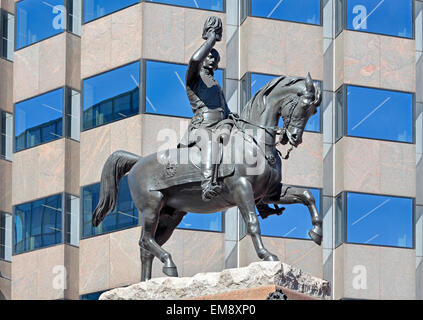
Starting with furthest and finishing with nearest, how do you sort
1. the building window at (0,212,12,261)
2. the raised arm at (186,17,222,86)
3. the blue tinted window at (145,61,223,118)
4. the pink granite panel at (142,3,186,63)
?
the building window at (0,212,12,261) → the pink granite panel at (142,3,186,63) → the blue tinted window at (145,61,223,118) → the raised arm at (186,17,222,86)

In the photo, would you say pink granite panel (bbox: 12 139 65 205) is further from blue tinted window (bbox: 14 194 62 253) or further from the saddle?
the saddle

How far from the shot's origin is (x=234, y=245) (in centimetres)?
3650

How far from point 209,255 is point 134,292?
15455mm

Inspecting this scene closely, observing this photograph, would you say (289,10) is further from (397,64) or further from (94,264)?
(94,264)

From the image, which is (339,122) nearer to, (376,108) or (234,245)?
(376,108)

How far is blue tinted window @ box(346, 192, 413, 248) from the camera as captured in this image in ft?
121

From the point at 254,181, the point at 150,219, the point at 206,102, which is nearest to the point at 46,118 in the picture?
the point at 150,219

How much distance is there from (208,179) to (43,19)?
68.0 feet

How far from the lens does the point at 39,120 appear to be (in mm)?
39656

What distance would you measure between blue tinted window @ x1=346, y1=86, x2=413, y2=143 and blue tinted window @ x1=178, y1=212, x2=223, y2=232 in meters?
4.50

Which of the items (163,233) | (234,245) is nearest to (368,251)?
(234,245)

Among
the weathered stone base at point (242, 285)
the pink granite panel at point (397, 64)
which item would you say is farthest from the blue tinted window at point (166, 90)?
the weathered stone base at point (242, 285)

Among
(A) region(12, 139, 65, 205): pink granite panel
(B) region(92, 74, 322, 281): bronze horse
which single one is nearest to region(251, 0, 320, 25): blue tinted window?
(A) region(12, 139, 65, 205): pink granite panel

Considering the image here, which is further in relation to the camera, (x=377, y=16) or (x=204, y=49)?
(x=377, y=16)
